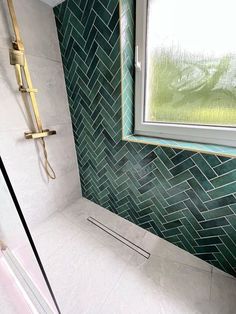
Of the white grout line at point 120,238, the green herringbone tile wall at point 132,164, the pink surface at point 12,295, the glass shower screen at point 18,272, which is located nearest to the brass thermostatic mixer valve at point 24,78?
the green herringbone tile wall at point 132,164

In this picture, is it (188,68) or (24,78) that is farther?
(24,78)

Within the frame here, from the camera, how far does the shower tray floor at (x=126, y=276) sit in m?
0.85

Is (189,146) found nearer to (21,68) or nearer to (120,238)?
(120,238)

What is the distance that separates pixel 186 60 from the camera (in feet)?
2.95

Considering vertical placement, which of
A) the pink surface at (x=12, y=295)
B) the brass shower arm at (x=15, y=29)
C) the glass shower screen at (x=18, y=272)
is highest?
the brass shower arm at (x=15, y=29)

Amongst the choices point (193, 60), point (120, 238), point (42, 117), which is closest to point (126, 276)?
point (120, 238)

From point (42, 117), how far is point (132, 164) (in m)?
0.84

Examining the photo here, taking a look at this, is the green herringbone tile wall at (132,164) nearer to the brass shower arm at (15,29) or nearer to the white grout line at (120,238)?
the white grout line at (120,238)

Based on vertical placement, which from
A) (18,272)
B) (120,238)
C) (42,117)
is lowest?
(120,238)

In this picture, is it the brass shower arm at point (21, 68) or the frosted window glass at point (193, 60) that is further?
the brass shower arm at point (21, 68)

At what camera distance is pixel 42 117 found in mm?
1215

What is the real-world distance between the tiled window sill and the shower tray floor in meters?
0.82

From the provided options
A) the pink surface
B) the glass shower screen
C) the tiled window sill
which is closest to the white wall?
the glass shower screen

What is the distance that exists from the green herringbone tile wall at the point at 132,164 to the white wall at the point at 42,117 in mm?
104
